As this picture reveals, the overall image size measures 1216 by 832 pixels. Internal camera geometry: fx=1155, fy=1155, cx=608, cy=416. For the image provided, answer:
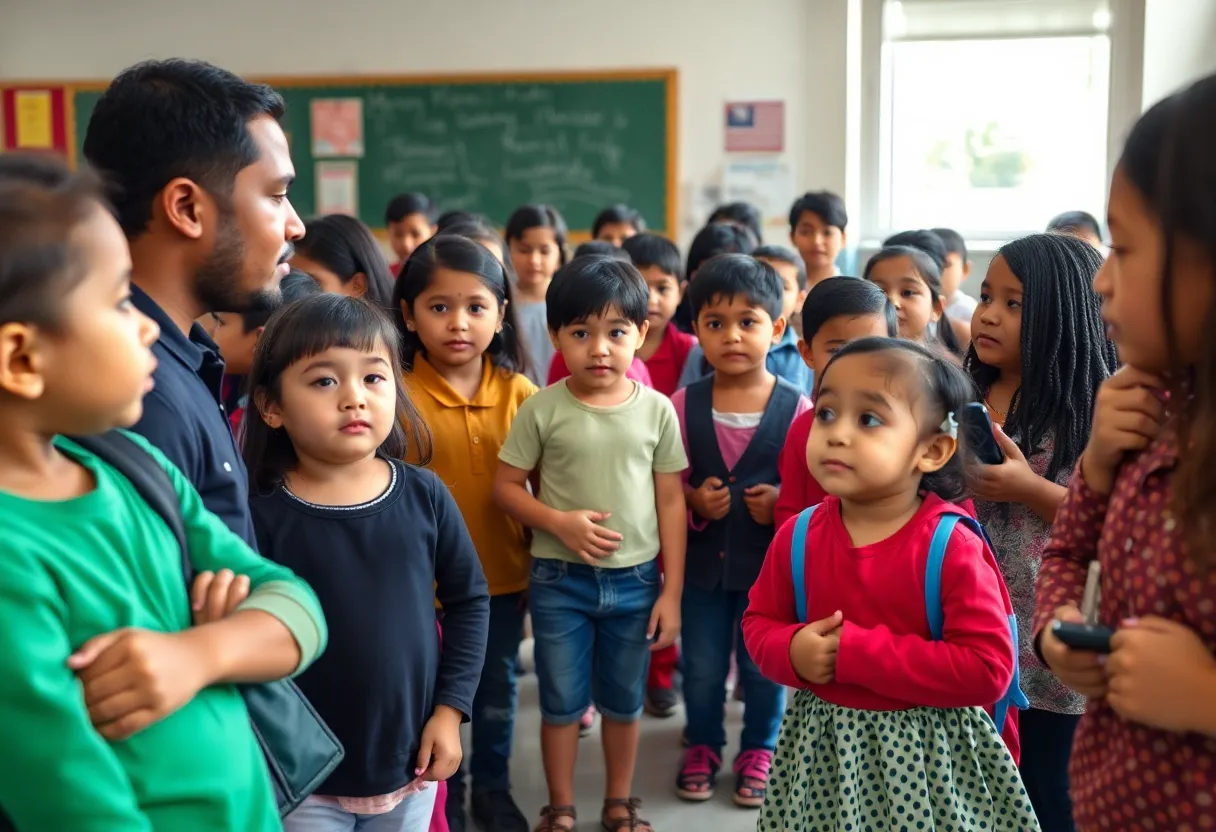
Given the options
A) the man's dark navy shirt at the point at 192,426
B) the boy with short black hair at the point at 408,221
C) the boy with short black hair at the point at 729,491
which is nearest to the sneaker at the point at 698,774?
the boy with short black hair at the point at 729,491

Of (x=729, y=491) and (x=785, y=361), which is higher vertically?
(x=785, y=361)

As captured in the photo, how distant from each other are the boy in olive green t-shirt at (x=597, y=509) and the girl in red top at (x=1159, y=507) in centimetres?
130

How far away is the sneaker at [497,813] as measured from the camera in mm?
2494

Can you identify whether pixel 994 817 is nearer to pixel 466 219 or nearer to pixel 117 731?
pixel 117 731

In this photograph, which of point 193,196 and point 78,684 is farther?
point 193,196

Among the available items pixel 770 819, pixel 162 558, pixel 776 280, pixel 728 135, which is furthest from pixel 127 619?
pixel 728 135

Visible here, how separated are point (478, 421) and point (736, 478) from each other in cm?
59

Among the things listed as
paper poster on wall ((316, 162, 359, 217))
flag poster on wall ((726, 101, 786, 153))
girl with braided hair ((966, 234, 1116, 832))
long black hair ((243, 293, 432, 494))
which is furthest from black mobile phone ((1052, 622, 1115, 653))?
paper poster on wall ((316, 162, 359, 217))

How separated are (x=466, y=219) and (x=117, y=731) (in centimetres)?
287

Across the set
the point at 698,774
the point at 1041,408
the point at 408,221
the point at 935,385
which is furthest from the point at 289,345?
the point at 408,221

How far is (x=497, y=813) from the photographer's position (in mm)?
2510

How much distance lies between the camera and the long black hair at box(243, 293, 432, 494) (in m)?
1.74

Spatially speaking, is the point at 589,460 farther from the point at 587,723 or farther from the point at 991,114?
the point at 991,114

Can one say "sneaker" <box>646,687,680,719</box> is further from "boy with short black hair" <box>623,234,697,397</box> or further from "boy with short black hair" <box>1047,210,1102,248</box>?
"boy with short black hair" <box>1047,210,1102,248</box>
